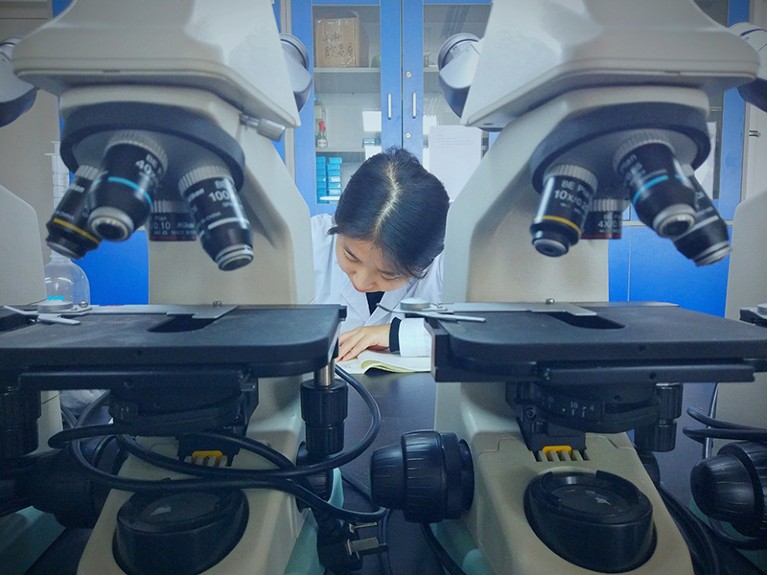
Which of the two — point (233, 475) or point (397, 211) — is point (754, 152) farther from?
point (233, 475)

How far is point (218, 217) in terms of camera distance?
16.0 inches

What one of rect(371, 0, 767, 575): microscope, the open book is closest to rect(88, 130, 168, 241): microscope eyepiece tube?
rect(371, 0, 767, 575): microscope

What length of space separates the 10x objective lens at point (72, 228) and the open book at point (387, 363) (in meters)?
0.70

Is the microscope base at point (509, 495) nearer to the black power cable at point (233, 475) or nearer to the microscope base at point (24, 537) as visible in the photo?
the black power cable at point (233, 475)

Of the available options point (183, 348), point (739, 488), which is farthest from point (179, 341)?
point (739, 488)

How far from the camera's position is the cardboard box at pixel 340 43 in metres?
2.27

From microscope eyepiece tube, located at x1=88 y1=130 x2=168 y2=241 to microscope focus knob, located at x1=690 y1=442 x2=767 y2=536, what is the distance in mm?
562

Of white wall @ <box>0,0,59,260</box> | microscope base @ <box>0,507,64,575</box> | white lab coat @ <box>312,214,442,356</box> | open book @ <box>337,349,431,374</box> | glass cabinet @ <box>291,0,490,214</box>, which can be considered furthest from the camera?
white wall @ <box>0,0,59,260</box>

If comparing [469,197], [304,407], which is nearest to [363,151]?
[469,197]

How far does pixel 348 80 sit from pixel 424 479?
2.28 metres

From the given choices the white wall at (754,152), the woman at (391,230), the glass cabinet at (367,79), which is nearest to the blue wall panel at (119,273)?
the glass cabinet at (367,79)

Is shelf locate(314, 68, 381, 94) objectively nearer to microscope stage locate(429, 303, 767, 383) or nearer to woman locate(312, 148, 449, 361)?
woman locate(312, 148, 449, 361)

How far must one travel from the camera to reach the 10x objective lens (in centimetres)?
39

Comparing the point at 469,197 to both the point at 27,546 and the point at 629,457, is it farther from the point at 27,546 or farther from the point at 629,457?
the point at 27,546
